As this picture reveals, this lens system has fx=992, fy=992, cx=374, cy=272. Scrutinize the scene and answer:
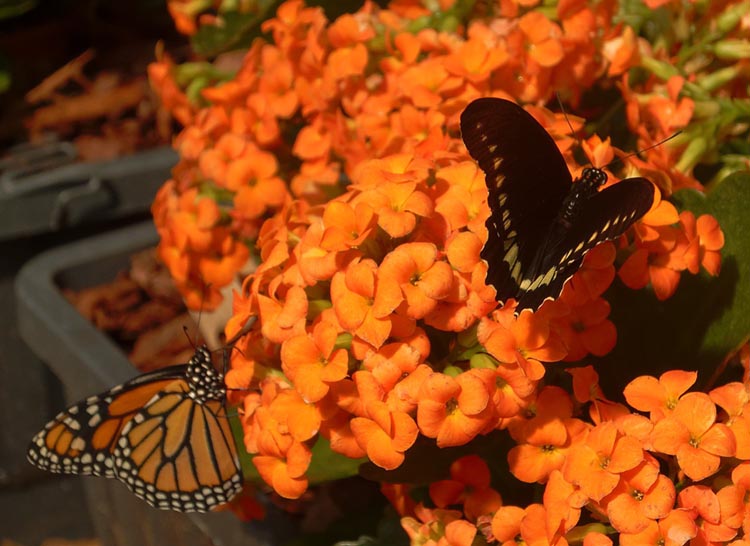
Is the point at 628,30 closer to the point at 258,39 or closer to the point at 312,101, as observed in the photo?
the point at 312,101

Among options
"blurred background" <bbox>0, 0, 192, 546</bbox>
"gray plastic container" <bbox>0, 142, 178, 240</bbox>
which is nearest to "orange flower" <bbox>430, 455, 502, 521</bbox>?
"blurred background" <bbox>0, 0, 192, 546</bbox>

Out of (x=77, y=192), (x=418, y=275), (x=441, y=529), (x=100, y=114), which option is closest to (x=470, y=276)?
(x=418, y=275)

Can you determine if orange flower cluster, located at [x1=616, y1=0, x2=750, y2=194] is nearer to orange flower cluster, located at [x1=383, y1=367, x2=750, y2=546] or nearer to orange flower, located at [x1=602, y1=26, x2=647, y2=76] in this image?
orange flower, located at [x1=602, y1=26, x2=647, y2=76]

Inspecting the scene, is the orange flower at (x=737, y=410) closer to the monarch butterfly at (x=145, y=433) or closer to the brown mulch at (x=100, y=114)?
the monarch butterfly at (x=145, y=433)

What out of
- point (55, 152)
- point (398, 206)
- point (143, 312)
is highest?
point (398, 206)

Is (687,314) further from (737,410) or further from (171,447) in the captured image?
(171,447)

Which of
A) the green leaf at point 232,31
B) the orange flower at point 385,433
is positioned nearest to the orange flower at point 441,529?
the orange flower at point 385,433

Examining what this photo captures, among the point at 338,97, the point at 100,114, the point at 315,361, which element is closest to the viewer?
the point at 315,361

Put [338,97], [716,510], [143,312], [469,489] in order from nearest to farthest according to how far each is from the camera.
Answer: [716,510], [469,489], [338,97], [143,312]
